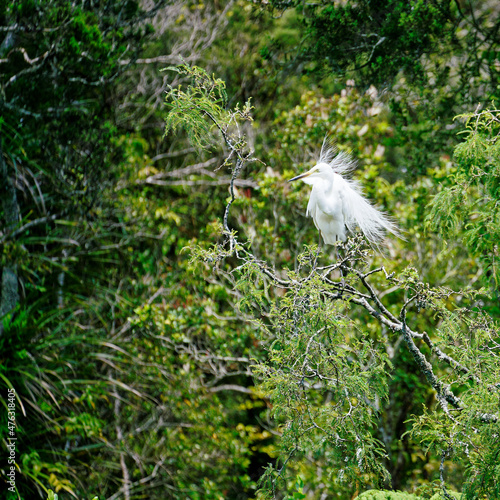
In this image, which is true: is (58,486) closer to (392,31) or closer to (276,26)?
(392,31)

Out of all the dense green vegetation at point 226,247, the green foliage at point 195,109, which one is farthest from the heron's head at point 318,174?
the green foliage at point 195,109

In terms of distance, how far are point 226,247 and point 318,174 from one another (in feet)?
5.43

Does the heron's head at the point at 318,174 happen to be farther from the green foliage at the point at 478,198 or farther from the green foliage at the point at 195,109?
the green foliage at the point at 195,109

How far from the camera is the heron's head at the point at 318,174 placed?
9.21 ft

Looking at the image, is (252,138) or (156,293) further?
(252,138)

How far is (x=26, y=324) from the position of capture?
11.8ft

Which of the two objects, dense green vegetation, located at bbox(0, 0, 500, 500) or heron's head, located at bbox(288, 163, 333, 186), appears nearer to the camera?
dense green vegetation, located at bbox(0, 0, 500, 500)

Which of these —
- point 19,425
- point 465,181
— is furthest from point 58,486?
point 465,181

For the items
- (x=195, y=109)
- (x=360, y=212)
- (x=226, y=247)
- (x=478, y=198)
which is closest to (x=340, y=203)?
(x=360, y=212)

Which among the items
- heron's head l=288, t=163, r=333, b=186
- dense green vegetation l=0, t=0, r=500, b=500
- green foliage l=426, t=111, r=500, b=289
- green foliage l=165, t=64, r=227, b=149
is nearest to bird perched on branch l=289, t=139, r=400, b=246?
heron's head l=288, t=163, r=333, b=186

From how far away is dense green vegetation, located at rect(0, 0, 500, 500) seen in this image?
199 centimetres

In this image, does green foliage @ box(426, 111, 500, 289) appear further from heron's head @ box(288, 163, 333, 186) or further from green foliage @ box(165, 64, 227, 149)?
green foliage @ box(165, 64, 227, 149)

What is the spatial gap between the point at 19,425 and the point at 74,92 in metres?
2.49

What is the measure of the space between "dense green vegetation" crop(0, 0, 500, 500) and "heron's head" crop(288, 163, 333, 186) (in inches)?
20.3
